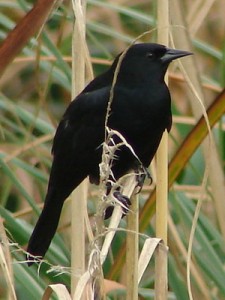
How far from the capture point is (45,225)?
1.52 m

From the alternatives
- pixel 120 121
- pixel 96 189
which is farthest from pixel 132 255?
pixel 96 189

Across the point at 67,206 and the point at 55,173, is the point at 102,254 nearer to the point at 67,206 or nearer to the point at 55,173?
the point at 55,173

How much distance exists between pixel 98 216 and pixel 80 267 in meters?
0.30

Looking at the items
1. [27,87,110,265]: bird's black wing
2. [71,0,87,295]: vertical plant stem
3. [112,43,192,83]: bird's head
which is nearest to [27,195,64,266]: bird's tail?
[27,87,110,265]: bird's black wing

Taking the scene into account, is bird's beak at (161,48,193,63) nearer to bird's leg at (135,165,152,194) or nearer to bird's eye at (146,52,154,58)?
bird's eye at (146,52,154,58)

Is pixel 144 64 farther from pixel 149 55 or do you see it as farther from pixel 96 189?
pixel 96 189

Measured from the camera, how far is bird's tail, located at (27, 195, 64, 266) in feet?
4.78

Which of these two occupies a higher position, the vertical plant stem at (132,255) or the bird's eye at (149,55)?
the bird's eye at (149,55)

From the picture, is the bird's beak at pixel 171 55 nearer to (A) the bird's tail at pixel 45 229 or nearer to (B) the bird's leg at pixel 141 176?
(B) the bird's leg at pixel 141 176

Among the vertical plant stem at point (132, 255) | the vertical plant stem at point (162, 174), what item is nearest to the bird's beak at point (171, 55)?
the vertical plant stem at point (162, 174)

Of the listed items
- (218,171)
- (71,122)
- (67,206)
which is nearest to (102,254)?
→ (218,171)

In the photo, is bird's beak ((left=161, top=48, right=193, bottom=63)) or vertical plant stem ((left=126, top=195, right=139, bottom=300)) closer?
vertical plant stem ((left=126, top=195, right=139, bottom=300))

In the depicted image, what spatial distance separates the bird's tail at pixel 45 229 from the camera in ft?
4.78

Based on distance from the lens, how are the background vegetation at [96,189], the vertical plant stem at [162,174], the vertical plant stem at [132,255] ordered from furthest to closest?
the background vegetation at [96,189], the vertical plant stem at [162,174], the vertical plant stem at [132,255]
